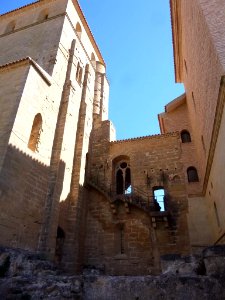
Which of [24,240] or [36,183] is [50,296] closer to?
[24,240]

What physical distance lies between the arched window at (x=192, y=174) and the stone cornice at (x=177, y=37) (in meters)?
7.16

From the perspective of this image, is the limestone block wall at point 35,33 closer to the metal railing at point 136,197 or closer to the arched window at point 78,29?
the arched window at point 78,29

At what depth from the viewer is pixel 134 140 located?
15586mm

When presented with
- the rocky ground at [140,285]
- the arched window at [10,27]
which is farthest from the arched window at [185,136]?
the arched window at [10,27]

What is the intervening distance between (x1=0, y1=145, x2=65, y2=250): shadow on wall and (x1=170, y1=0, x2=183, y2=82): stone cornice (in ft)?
34.9

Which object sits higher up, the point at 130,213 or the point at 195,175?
the point at 195,175

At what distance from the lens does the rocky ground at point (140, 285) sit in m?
3.35

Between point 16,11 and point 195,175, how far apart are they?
18118 millimetres

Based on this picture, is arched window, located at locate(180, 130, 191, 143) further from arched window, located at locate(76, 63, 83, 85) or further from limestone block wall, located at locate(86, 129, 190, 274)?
arched window, located at locate(76, 63, 83, 85)

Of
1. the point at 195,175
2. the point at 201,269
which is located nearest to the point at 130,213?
the point at 195,175

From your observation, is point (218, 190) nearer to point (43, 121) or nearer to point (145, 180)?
point (145, 180)

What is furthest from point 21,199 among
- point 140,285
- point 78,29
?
point 78,29

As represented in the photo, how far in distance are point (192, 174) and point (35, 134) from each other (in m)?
8.13

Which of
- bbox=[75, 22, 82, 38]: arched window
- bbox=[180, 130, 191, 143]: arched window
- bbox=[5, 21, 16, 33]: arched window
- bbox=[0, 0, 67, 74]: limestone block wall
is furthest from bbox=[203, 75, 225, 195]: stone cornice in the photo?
bbox=[5, 21, 16, 33]: arched window
